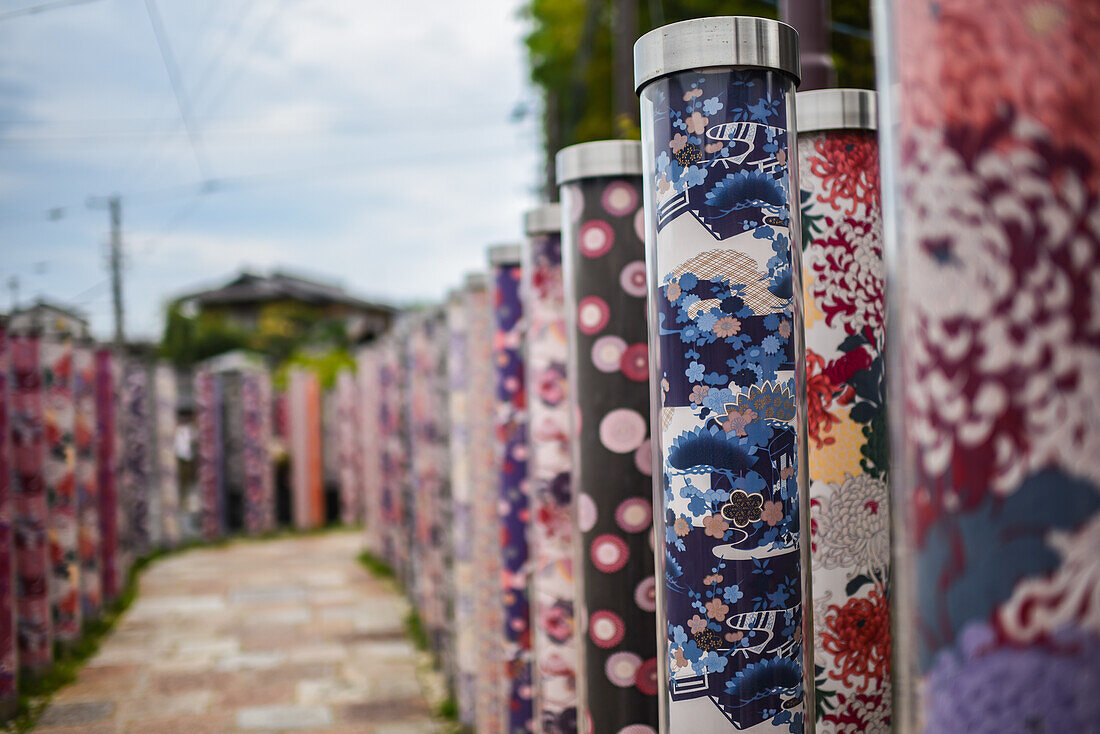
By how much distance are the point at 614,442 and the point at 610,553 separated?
0.34 metres

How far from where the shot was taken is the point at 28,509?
6582mm

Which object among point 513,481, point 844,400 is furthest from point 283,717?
point 844,400

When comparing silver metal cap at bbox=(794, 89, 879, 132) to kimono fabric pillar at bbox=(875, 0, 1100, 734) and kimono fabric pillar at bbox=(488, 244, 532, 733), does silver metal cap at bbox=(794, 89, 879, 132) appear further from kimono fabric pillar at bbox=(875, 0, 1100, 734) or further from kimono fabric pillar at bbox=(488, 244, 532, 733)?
kimono fabric pillar at bbox=(488, 244, 532, 733)

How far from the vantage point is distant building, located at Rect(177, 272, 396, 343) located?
1259 inches

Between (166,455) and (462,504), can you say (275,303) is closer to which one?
(166,455)

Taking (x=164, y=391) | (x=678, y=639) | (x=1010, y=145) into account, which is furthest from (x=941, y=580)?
(x=164, y=391)

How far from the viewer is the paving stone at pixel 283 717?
18.9ft

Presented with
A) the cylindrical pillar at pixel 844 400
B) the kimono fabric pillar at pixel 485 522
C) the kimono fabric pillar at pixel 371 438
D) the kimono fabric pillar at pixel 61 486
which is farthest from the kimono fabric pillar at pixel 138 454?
the cylindrical pillar at pixel 844 400

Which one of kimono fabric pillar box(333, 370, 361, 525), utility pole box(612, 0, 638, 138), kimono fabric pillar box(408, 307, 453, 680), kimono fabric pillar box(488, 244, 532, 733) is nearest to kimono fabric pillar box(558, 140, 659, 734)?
kimono fabric pillar box(488, 244, 532, 733)

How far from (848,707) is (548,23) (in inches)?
508

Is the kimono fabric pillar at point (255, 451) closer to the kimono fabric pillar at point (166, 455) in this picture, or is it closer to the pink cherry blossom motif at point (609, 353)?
the kimono fabric pillar at point (166, 455)

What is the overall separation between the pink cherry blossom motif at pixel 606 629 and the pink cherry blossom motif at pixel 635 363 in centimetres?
72

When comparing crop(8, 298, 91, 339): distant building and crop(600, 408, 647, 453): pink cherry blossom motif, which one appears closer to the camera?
crop(600, 408, 647, 453): pink cherry blossom motif

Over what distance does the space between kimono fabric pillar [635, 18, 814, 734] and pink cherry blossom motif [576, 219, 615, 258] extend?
2.45ft
